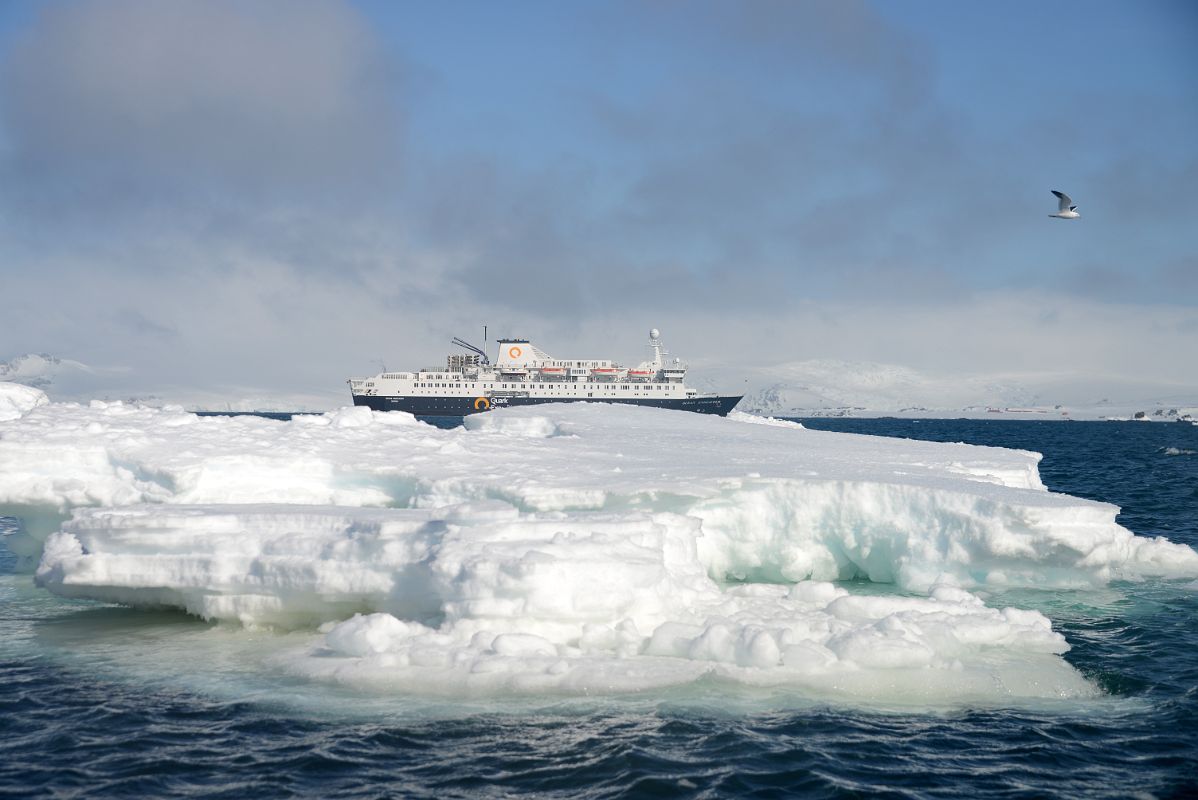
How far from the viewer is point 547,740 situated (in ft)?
26.2

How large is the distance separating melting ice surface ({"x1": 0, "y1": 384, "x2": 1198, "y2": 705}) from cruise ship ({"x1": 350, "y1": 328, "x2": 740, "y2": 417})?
87524mm

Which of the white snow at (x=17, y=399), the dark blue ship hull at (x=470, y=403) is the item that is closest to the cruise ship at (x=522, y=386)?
the dark blue ship hull at (x=470, y=403)

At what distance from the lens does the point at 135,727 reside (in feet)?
27.3

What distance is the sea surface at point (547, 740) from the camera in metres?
7.15

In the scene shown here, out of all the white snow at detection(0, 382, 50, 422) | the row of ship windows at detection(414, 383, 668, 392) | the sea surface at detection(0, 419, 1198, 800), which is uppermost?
the row of ship windows at detection(414, 383, 668, 392)

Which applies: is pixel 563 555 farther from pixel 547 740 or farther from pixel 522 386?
pixel 522 386

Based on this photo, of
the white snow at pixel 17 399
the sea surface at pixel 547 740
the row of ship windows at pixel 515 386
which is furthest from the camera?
the row of ship windows at pixel 515 386

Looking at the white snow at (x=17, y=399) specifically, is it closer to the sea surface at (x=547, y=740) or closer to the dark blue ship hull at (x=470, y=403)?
the sea surface at (x=547, y=740)

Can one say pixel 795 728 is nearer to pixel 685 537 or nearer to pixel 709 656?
pixel 709 656

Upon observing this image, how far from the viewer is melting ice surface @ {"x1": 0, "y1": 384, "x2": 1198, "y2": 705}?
9758mm

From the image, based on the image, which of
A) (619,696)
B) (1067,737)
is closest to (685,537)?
(619,696)

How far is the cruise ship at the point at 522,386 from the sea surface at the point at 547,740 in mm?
95349

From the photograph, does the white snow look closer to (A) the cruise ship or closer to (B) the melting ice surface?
(B) the melting ice surface

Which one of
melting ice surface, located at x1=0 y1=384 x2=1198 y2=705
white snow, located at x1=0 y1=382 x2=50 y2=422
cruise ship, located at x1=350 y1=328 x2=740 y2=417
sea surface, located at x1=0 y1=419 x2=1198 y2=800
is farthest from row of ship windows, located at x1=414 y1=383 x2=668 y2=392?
sea surface, located at x1=0 y1=419 x2=1198 y2=800
